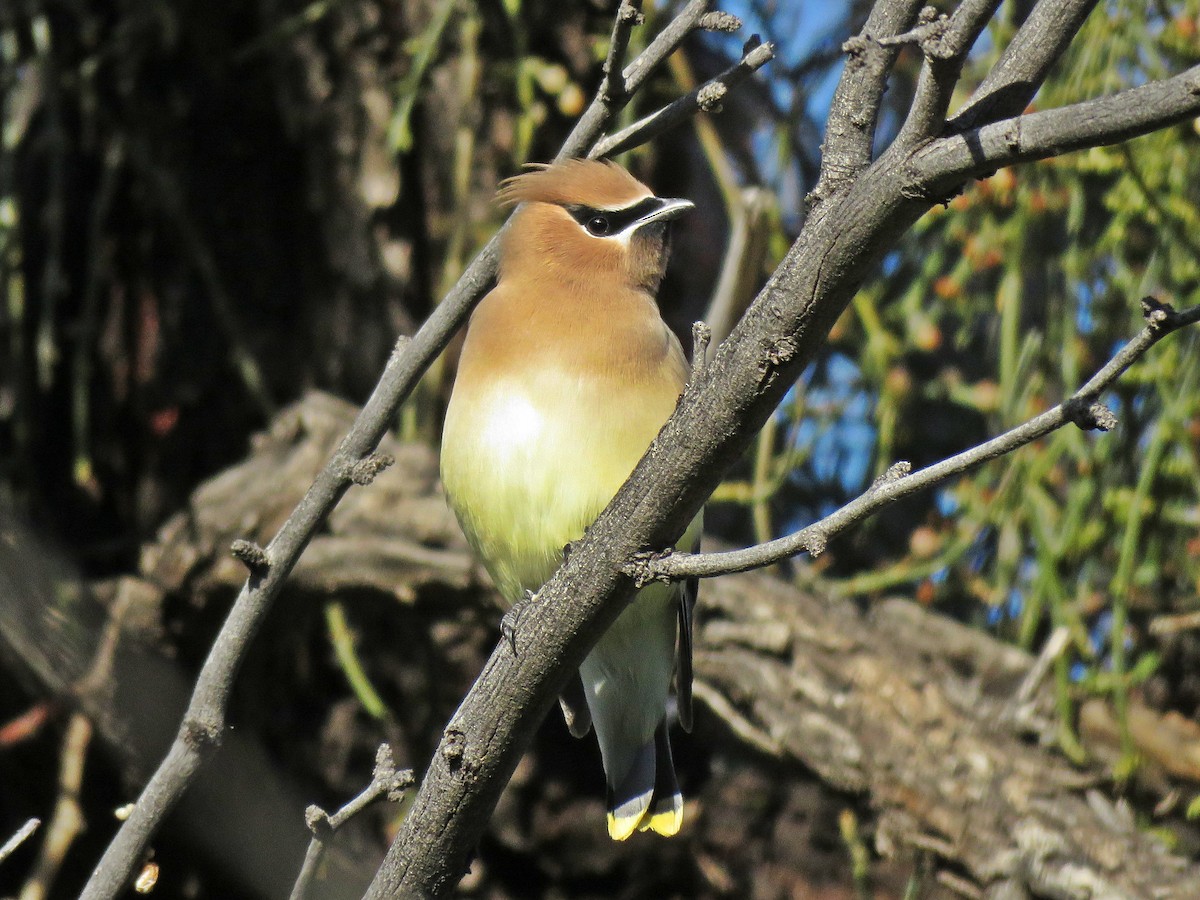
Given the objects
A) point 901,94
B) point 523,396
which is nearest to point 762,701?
point 523,396

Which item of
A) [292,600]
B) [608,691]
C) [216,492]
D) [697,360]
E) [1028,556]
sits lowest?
[1028,556]

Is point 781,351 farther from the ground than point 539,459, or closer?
farther from the ground

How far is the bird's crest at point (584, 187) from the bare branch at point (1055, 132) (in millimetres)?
1874

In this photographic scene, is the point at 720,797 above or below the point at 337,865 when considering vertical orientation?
below

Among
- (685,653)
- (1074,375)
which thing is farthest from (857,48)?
(1074,375)

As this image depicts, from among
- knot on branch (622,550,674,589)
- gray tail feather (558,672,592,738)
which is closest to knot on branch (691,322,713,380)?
knot on branch (622,550,674,589)

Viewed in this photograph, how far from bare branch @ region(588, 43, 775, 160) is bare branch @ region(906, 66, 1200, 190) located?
25.5 inches

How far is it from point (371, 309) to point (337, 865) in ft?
6.32

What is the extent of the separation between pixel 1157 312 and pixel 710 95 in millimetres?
953

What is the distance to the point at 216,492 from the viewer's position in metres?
4.57

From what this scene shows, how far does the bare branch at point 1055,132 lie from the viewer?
1484 mm

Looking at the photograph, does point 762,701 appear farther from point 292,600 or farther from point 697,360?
→ point 697,360

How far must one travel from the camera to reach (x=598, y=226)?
3.62 metres

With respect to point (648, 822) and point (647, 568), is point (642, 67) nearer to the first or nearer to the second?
point (647, 568)
